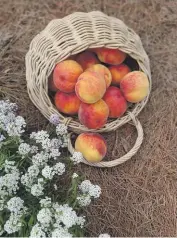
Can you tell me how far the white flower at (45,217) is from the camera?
123 centimetres

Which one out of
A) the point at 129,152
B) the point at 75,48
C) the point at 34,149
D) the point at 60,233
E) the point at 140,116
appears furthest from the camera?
the point at 140,116

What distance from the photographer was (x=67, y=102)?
1.66 metres

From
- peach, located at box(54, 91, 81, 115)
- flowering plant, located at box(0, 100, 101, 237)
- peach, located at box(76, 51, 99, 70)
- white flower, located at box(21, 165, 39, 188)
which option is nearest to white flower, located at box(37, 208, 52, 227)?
flowering plant, located at box(0, 100, 101, 237)

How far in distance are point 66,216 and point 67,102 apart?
0.55 meters

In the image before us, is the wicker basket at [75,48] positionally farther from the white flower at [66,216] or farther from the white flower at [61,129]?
the white flower at [66,216]

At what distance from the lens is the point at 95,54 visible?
175 centimetres

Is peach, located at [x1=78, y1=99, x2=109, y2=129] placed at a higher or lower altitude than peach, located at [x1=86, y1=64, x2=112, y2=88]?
lower

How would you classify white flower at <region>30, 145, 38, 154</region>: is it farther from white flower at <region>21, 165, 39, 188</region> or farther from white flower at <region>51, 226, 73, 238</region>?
white flower at <region>51, 226, 73, 238</region>

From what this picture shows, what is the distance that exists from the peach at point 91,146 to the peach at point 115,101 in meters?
0.12

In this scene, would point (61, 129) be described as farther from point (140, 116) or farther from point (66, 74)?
point (140, 116)

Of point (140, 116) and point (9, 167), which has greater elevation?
point (9, 167)

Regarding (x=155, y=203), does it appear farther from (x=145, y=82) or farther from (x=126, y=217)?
(x=145, y=82)

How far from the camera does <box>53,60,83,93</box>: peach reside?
158cm

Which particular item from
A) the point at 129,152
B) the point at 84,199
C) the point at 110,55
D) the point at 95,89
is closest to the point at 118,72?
the point at 110,55
